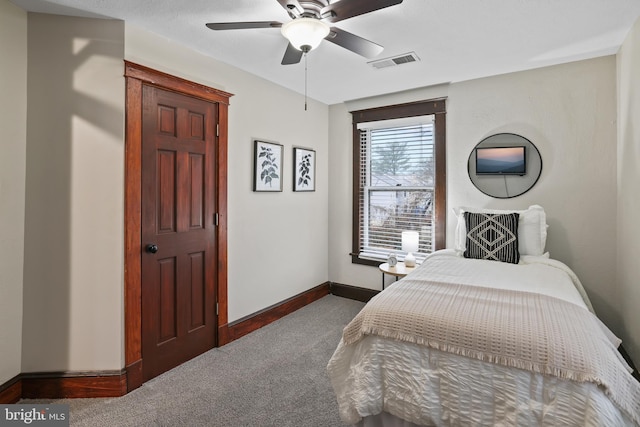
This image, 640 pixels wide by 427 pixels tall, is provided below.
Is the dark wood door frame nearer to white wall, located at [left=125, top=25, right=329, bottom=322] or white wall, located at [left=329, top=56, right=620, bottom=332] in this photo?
white wall, located at [left=125, top=25, right=329, bottom=322]

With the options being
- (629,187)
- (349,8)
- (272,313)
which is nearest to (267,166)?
(272,313)

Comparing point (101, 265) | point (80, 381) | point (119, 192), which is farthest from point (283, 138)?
point (80, 381)

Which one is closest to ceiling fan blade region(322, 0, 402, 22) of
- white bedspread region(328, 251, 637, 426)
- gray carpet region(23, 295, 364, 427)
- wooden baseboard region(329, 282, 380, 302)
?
white bedspread region(328, 251, 637, 426)

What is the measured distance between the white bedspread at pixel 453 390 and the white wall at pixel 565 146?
130cm

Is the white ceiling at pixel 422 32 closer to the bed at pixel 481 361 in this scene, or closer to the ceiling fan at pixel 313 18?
the ceiling fan at pixel 313 18

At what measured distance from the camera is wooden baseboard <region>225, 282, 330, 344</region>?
10.2ft

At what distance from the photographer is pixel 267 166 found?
340cm

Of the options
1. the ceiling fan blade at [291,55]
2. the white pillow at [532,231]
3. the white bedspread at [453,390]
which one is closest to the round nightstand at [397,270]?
the white pillow at [532,231]

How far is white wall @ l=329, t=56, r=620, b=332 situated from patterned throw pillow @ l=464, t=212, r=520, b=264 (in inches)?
19.5

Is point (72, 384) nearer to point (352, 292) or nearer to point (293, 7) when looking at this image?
point (293, 7)

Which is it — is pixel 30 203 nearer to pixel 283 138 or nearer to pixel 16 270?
pixel 16 270

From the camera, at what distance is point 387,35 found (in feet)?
7.97

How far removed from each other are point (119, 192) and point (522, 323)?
256 cm

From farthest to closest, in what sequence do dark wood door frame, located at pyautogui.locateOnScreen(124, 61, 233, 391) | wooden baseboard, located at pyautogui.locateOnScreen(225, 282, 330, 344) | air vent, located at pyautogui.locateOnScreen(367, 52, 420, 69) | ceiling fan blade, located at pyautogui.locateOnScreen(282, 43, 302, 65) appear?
wooden baseboard, located at pyautogui.locateOnScreen(225, 282, 330, 344), air vent, located at pyautogui.locateOnScreen(367, 52, 420, 69), dark wood door frame, located at pyautogui.locateOnScreen(124, 61, 233, 391), ceiling fan blade, located at pyautogui.locateOnScreen(282, 43, 302, 65)
